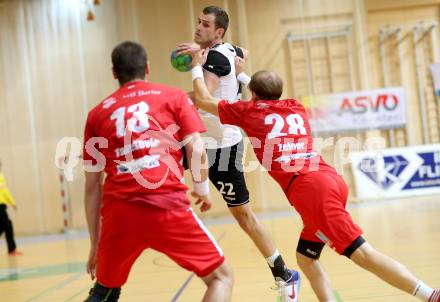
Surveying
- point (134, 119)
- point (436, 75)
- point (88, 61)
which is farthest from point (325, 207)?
point (88, 61)

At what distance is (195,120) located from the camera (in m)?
3.48

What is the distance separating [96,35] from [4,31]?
2581mm

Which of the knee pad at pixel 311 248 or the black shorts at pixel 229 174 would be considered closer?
the knee pad at pixel 311 248

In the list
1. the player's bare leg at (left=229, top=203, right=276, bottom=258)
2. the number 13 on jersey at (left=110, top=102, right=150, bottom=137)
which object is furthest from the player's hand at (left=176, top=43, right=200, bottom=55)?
the player's bare leg at (left=229, top=203, right=276, bottom=258)

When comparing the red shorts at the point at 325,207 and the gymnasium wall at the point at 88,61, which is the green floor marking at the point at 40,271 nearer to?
the red shorts at the point at 325,207

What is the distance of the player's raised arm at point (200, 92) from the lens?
468 cm


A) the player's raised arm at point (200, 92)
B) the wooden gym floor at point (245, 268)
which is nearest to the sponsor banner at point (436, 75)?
the wooden gym floor at point (245, 268)

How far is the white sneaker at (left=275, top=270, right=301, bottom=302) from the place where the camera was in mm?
5031

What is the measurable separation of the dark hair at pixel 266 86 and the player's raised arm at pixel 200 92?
342mm

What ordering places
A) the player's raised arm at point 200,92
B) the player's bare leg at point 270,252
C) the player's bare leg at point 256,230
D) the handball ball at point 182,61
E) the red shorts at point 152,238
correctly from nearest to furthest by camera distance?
the red shorts at point 152,238
the player's raised arm at point 200,92
the handball ball at point 182,61
the player's bare leg at point 270,252
the player's bare leg at point 256,230

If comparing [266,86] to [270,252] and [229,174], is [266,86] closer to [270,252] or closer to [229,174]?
[229,174]

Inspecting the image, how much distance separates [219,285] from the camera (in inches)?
131

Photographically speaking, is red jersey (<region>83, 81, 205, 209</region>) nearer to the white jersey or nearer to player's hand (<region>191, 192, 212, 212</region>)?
player's hand (<region>191, 192, 212, 212</region>)

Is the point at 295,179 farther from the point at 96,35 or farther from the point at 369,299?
the point at 96,35
